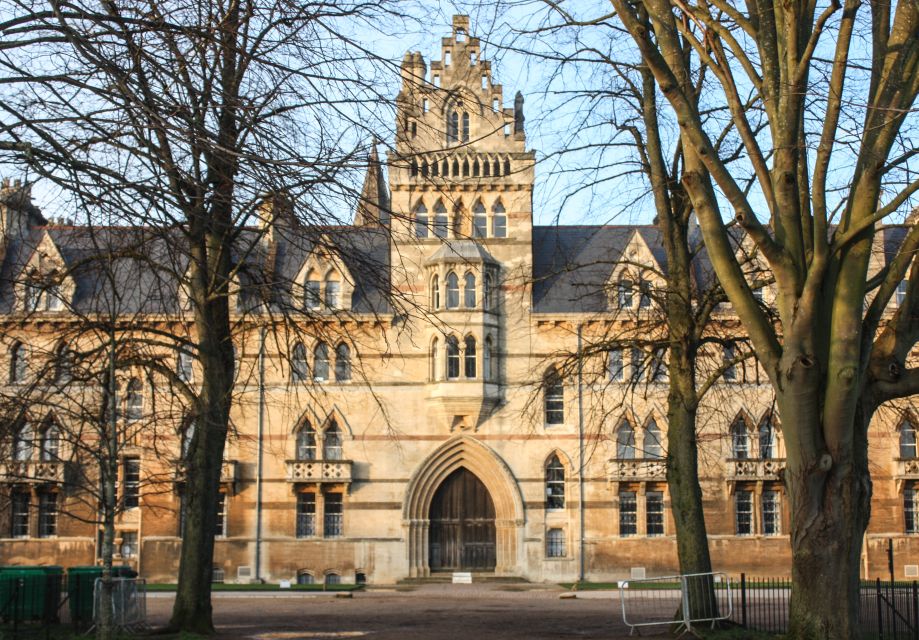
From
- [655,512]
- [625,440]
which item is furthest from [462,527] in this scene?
[655,512]

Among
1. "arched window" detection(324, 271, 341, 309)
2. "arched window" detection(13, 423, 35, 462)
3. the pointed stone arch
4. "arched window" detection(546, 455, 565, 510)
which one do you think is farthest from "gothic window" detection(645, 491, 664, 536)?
"arched window" detection(13, 423, 35, 462)

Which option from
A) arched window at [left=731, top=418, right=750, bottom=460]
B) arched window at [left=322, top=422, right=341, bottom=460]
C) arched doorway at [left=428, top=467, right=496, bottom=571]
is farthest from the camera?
arched window at [left=731, top=418, right=750, bottom=460]

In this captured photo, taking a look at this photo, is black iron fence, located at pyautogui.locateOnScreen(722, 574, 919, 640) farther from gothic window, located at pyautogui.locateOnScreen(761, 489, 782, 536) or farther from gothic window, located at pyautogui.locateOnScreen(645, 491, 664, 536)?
gothic window, located at pyautogui.locateOnScreen(761, 489, 782, 536)

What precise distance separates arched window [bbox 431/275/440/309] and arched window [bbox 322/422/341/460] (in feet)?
16.3

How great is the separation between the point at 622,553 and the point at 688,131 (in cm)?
2420

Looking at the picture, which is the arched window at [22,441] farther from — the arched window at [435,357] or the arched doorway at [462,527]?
the arched doorway at [462,527]

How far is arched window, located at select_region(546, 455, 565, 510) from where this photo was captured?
34.2 metres

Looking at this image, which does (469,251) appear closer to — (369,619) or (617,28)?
(369,619)

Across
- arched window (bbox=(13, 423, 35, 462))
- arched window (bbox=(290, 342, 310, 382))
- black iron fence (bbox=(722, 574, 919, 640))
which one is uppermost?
arched window (bbox=(290, 342, 310, 382))

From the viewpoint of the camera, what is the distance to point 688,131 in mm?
11656

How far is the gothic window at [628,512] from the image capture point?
113ft

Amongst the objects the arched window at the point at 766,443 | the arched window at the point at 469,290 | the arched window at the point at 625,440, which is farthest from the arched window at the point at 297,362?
the arched window at the point at 766,443

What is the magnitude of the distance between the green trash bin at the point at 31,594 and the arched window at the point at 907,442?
87.9 ft

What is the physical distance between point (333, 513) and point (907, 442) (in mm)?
18412
